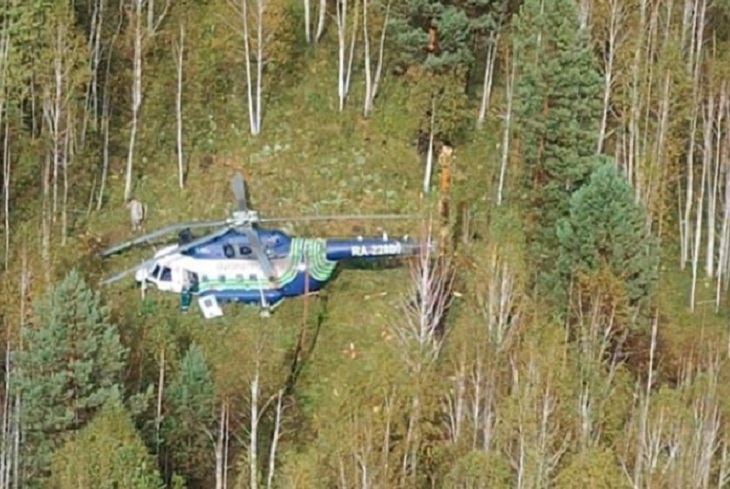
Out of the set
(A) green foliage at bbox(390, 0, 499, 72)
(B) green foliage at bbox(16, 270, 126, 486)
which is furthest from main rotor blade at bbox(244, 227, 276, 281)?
(B) green foliage at bbox(16, 270, 126, 486)

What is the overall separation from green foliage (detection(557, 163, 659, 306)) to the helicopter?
6.60 meters

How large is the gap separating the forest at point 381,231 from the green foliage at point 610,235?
0.08 m

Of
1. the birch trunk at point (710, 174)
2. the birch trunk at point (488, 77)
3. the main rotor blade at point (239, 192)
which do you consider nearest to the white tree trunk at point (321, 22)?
the birch trunk at point (488, 77)

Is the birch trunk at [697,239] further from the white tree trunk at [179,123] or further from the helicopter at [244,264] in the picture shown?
the white tree trunk at [179,123]

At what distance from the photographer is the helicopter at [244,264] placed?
49.9m

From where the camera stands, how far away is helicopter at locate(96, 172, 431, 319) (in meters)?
49.9

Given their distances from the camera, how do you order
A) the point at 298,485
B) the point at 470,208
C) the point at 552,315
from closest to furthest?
1. the point at 298,485
2. the point at 552,315
3. the point at 470,208

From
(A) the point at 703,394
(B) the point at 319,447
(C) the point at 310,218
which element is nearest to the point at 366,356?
(C) the point at 310,218

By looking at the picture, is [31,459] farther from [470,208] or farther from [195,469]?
[470,208]

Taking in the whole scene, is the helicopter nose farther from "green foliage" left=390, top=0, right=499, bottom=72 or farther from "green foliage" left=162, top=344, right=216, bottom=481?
"green foliage" left=390, top=0, right=499, bottom=72

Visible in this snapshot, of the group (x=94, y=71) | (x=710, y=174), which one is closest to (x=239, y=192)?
(x=94, y=71)

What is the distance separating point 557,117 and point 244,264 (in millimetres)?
11236

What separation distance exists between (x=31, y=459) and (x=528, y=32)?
73.7ft

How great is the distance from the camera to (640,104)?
5138cm
